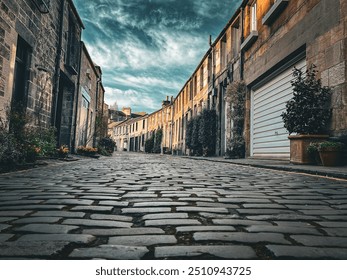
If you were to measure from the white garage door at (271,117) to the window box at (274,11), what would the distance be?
6.41 ft

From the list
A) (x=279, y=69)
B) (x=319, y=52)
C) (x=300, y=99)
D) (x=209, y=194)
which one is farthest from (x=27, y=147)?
(x=279, y=69)

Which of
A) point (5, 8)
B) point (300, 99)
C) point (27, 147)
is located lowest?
point (27, 147)

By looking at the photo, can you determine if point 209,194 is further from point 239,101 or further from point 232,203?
point 239,101

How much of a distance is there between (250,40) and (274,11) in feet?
7.39

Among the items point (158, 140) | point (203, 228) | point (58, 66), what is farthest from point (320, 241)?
point (158, 140)

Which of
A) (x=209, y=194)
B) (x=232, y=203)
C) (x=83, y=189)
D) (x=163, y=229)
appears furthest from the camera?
(x=83, y=189)

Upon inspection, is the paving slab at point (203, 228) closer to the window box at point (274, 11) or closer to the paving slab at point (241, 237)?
the paving slab at point (241, 237)

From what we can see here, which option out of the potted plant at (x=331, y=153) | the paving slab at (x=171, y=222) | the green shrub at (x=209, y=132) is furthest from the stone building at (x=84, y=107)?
the paving slab at (x=171, y=222)

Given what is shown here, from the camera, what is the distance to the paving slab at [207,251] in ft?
4.24

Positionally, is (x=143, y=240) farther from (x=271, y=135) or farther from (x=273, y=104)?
(x=273, y=104)

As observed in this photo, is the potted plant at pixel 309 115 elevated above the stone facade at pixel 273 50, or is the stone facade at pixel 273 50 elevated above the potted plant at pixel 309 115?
the stone facade at pixel 273 50

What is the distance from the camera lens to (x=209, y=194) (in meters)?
3.07

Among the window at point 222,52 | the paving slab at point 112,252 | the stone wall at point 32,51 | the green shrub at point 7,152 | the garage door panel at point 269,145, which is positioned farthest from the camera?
the window at point 222,52

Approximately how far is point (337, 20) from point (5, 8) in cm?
713
